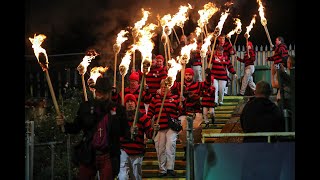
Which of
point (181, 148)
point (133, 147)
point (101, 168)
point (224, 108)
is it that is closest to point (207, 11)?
point (224, 108)

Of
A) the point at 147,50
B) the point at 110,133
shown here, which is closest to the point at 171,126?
the point at 147,50

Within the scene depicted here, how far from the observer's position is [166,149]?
1142 centimetres

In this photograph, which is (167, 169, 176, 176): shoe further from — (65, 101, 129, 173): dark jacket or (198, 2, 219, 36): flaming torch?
(198, 2, 219, 36): flaming torch

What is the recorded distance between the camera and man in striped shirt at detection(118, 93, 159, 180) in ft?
34.1

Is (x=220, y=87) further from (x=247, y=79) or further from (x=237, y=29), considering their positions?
(x=237, y=29)

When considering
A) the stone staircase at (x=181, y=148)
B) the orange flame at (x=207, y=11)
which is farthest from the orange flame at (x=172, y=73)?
the orange flame at (x=207, y=11)

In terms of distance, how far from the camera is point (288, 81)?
1045 centimetres

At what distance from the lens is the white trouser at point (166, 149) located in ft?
37.4

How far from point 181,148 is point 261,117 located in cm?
309

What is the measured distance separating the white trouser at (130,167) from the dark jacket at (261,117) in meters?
1.66

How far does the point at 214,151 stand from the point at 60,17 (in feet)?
18.2

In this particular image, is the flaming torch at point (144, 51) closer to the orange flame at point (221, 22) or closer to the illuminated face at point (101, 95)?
the illuminated face at point (101, 95)

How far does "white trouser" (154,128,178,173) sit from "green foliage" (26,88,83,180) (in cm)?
125

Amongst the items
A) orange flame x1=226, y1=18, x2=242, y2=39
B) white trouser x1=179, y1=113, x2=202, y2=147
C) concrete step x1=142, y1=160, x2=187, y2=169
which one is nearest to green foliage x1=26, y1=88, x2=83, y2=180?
concrete step x1=142, y1=160, x2=187, y2=169
